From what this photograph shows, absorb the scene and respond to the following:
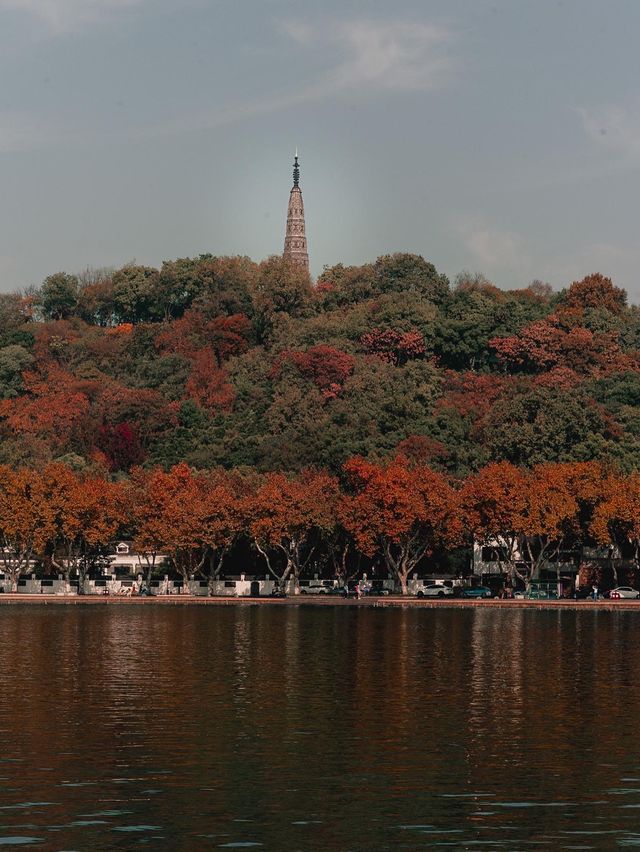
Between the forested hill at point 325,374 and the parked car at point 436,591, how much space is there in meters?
17.8

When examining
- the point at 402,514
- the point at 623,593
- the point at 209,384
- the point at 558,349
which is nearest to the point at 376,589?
the point at 402,514

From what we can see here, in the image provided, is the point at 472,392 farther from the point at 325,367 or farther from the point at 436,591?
the point at 436,591

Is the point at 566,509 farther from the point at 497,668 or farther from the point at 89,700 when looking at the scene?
the point at 89,700

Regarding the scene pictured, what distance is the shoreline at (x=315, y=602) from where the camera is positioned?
372 feet

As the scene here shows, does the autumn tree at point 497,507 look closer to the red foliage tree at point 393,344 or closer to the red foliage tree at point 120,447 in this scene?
the red foliage tree at point 120,447

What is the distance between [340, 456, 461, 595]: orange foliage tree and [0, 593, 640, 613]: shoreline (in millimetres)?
4573

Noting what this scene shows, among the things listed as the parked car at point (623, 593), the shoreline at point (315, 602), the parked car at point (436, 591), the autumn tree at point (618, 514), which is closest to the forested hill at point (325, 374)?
the autumn tree at point (618, 514)

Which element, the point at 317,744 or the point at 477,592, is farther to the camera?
the point at 477,592

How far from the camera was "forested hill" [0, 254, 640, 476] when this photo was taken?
146m

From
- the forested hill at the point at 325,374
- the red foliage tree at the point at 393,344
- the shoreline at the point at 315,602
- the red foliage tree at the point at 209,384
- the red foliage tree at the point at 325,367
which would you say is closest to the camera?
the shoreline at the point at 315,602

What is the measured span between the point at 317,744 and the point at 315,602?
77.6 m

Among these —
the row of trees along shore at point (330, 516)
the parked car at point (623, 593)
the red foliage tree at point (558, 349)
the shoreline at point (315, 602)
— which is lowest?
the shoreline at point (315, 602)

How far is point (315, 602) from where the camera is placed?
4702 inches

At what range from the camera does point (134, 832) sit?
31.0 meters
